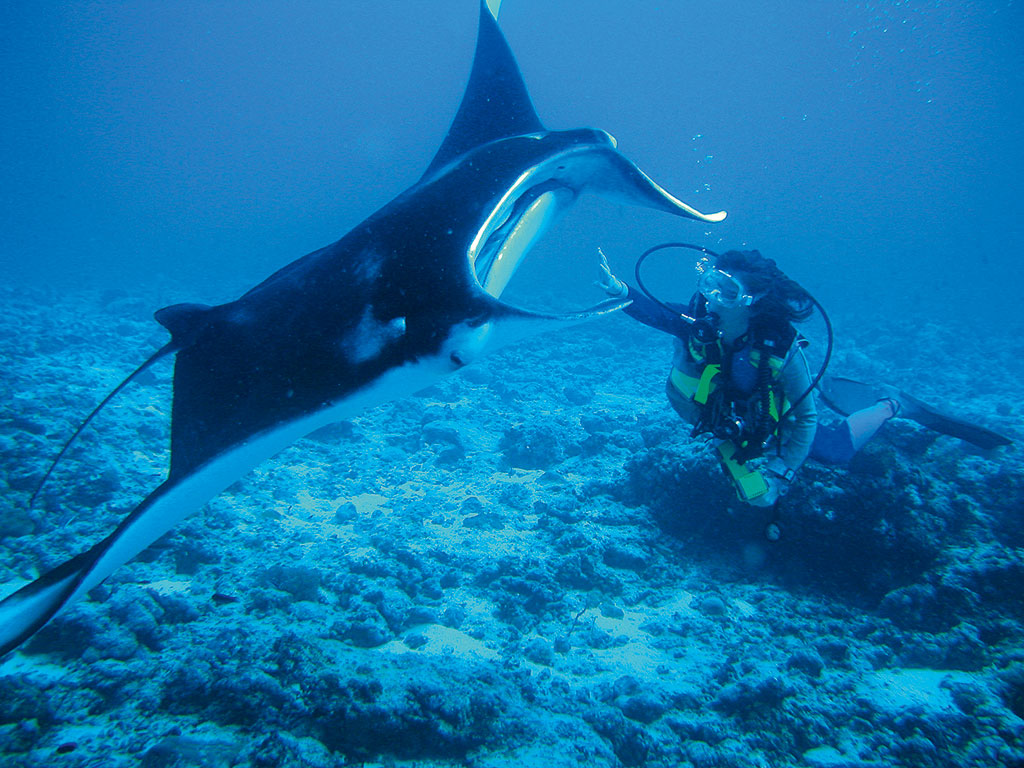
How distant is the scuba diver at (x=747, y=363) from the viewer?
327 cm

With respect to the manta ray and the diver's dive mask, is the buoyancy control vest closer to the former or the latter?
the diver's dive mask

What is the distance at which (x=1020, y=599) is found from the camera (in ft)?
9.92

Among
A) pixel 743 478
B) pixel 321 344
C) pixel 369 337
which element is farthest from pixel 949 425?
pixel 321 344

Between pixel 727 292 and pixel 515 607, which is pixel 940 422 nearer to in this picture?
pixel 727 292

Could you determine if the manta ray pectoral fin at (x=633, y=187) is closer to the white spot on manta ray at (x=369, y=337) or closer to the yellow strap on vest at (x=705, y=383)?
the yellow strap on vest at (x=705, y=383)

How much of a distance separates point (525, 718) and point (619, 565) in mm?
2033

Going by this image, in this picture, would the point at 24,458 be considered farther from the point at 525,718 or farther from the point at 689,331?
the point at 689,331

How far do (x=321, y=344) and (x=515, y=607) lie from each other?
2874 millimetres

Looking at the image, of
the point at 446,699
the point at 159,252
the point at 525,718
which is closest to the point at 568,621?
the point at 525,718

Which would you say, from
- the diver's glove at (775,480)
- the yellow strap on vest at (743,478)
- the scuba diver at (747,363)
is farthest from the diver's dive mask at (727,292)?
the diver's glove at (775,480)

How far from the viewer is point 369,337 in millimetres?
1572

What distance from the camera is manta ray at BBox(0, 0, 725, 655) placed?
Answer: 1267 mm

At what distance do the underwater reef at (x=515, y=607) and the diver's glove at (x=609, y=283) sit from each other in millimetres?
2195

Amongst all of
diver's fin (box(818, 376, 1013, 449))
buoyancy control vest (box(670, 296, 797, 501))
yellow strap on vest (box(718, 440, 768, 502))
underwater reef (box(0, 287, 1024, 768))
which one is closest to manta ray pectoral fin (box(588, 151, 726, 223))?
buoyancy control vest (box(670, 296, 797, 501))
